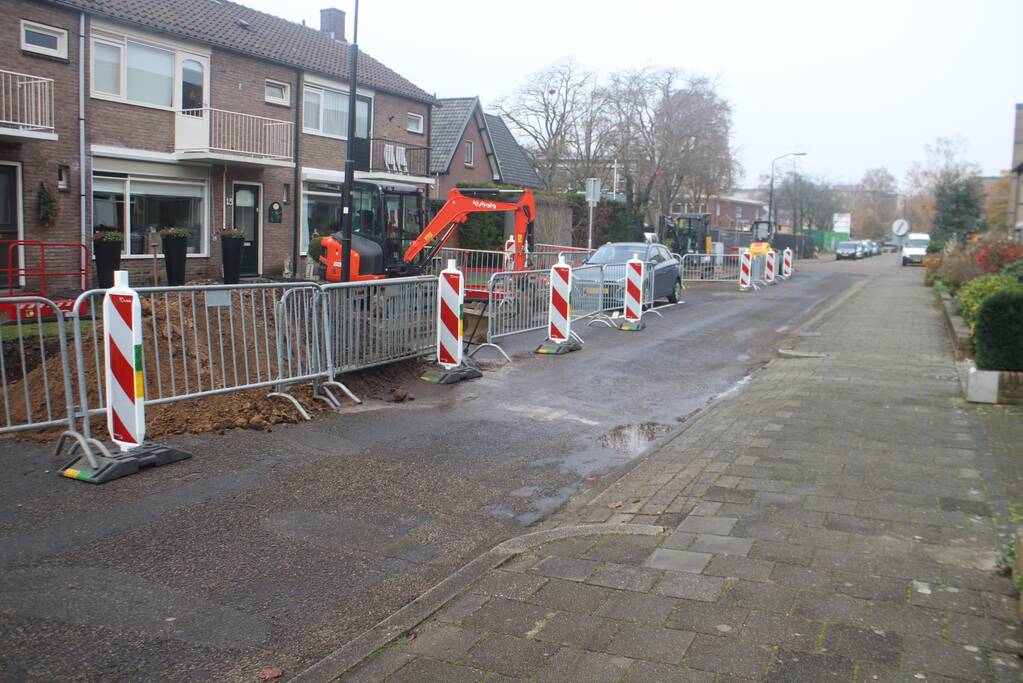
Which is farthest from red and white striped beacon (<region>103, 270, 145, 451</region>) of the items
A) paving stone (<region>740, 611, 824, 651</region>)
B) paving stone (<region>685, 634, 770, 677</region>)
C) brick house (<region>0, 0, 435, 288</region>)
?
brick house (<region>0, 0, 435, 288</region>)

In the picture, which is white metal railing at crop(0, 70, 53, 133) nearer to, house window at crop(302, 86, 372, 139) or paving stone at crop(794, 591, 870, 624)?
house window at crop(302, 86, 372, 139)

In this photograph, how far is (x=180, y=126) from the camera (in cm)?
2181

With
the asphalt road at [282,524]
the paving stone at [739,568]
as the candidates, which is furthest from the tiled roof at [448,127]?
the paving stone at [739,568]

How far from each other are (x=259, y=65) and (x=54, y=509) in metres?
20.9

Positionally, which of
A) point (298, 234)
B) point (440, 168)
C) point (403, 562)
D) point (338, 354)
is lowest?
point (403, 562)

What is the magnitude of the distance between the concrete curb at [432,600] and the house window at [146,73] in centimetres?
1847

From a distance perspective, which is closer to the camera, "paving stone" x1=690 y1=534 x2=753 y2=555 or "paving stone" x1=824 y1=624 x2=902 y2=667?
"paving stone" x1=824 y1=624 x2=902 y2=667

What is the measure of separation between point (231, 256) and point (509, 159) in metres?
23.2

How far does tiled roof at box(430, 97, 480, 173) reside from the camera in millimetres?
37656

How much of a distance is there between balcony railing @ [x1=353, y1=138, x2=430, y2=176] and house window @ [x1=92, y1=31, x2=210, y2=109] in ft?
19.1

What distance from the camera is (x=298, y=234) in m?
25.7

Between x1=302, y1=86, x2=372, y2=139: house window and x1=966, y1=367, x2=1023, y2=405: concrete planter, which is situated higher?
x1=302, y1=86, x2=372, y2=139: house window

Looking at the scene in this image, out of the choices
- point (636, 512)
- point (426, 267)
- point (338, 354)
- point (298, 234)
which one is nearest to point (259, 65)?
point (298, 234)

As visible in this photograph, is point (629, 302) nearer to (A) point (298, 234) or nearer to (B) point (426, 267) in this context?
(B) point (426, 267)
